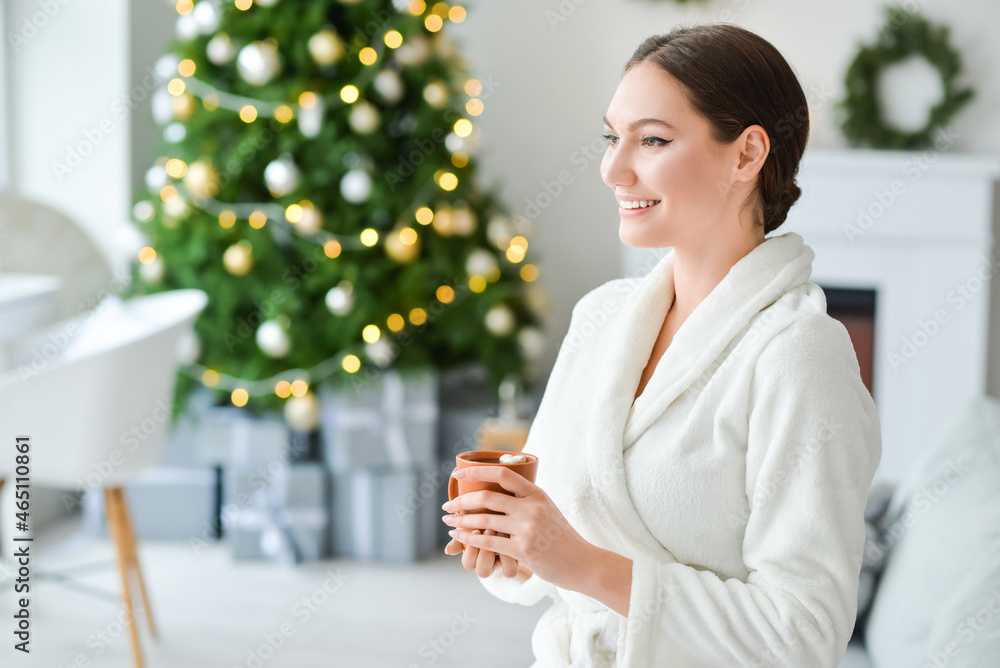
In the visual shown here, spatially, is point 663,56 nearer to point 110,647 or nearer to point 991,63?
point 110,647

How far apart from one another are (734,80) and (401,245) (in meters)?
2.17

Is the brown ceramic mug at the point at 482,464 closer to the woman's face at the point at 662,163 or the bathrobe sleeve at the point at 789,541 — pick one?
the bathrobe sleeve at the point at 789,541

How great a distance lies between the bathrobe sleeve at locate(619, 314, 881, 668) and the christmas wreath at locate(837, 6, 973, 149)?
9.69 ft

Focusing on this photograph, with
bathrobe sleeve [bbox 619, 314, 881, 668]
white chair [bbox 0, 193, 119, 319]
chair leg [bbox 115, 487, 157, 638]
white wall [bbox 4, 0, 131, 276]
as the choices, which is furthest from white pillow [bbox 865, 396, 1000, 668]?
white wall [bbox 4, 0, 131, 276]

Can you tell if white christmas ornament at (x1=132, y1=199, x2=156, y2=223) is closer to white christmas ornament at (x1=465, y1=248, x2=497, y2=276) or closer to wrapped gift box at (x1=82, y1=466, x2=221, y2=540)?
wrapped gift box at (x1=82, y1=466, x2=221, y2=540)

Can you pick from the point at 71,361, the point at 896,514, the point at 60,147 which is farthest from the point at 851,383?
the point at 60,147

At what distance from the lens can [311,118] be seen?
3.10 meters

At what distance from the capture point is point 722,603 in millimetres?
1005

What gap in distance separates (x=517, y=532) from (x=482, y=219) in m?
2.47

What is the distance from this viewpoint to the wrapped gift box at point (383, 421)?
3250mm

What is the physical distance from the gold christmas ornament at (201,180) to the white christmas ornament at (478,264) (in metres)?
0.92

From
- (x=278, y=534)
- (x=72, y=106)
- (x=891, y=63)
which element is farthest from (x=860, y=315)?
(x=72, y=106)

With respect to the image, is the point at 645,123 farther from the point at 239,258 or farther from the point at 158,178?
the point at 158,178

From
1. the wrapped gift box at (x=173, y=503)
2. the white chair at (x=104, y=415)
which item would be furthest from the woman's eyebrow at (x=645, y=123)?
the wrapped gift box at (x=173, y=503)
